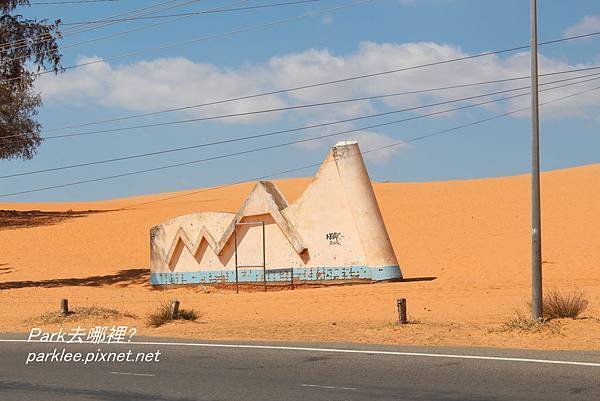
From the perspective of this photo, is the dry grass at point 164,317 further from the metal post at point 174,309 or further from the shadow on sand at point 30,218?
the shadow on sand at point 30,218

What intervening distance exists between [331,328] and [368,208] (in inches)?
354

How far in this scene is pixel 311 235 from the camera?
28328 mm

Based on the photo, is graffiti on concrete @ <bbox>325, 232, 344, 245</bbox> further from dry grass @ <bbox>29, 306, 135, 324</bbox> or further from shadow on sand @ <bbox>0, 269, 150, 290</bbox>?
shadow on sand @ <bbox>0, 269, 150, 290</bbox>

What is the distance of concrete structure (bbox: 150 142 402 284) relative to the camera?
27.8 m

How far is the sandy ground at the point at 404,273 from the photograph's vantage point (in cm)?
1878

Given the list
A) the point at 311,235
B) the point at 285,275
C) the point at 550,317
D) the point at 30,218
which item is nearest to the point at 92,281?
the point at 285,275

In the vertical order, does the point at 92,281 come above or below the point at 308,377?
above

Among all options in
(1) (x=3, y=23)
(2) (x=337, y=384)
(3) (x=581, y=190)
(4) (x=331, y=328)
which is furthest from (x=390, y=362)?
(3) (x=581, y=190)

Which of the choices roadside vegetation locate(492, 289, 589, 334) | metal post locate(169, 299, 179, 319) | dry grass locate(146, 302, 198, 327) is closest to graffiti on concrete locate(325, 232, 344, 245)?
dry grass locate(146, 302, 198, 327)

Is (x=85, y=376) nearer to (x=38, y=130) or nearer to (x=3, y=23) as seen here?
(x=3, y=23)

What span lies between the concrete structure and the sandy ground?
82cm

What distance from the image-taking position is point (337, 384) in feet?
39.1

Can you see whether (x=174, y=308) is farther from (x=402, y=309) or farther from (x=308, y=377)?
(x=308, y=377)

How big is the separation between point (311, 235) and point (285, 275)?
174 cm
